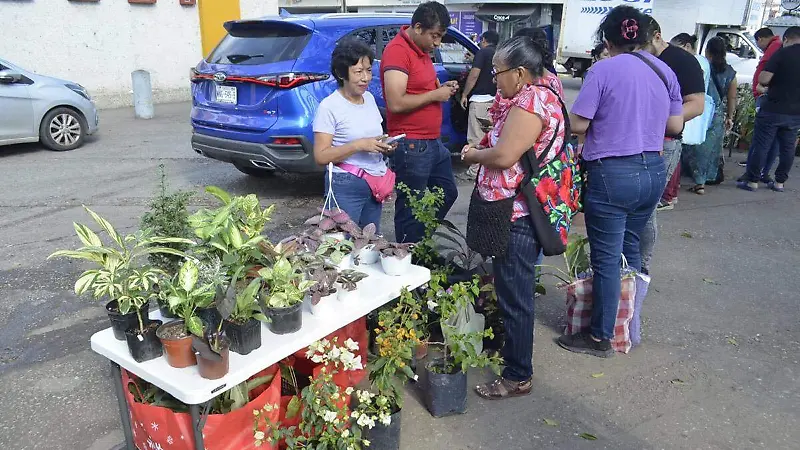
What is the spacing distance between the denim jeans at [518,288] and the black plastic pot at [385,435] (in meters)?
0.76

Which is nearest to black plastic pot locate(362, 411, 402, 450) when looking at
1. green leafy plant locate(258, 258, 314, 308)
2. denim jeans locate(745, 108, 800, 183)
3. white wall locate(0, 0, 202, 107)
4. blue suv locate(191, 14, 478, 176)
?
green leafy plant locate(258, 258, 314, 308)

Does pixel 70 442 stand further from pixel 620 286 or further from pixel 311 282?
pixel 620 286

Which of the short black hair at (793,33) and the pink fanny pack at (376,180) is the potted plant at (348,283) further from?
the short black hair at (793,33)

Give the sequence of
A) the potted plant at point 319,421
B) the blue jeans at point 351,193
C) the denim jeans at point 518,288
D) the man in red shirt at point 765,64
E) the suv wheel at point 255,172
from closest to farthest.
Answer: the potted plant at point 319,421 → the denim jeans at point 518,288 → the blue jeans at point 351,193 → the suv wheel at point 255,172 → the man in red shirt at point 765,64

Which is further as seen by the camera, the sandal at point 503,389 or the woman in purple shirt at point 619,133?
the sandal at point 503,389

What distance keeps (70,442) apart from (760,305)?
14.6 ft

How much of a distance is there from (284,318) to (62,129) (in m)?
8.07

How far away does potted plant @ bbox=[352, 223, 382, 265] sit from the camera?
292 cm

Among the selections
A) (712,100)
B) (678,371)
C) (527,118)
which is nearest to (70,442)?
(527,118)

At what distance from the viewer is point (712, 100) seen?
6.53 metres

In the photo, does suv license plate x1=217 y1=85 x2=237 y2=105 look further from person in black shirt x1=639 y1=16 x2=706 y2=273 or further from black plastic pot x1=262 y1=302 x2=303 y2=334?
black plastic pot x1=262 y1=302 x2=303 y2=334

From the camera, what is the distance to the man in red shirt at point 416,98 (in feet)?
11.9

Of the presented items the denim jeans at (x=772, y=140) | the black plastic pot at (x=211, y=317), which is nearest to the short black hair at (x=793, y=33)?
the denim jeans at (x=772, y=140)

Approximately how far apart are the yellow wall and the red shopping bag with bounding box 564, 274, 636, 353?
1288 centimetres
